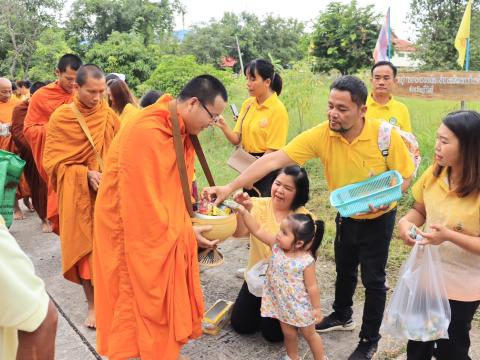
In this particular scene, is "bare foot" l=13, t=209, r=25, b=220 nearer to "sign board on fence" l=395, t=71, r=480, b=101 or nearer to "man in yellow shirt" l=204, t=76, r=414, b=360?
"man in yellow shirt" l=204, t=76, r=414, b=360

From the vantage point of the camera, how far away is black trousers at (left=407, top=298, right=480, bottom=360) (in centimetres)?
213

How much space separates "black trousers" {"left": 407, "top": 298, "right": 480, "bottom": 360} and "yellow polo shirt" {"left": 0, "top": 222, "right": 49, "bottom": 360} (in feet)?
6.12

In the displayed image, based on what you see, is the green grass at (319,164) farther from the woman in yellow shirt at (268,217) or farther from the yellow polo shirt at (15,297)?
the yellow polo shirt at (15,297)

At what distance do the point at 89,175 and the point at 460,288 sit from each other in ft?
8.06

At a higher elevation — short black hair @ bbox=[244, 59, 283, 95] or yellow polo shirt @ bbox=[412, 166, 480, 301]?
short black hair @ bbox=[244, 59, 283, 95]

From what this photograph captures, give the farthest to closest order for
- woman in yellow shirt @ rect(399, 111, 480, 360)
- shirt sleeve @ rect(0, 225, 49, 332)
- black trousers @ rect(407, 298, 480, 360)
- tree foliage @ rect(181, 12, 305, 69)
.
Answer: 1. tree foliage @ rect(181, 12, 305, 69)
2. black trousers @ rect(407, 298, 480, 360)
3. woman in yellow shirt @ rect(399, 111, 480, 360)
4. shirt sleeve @ rect(0, 225, 49, 332)

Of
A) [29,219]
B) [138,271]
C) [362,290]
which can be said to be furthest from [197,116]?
[29,219]

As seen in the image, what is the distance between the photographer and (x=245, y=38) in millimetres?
31703

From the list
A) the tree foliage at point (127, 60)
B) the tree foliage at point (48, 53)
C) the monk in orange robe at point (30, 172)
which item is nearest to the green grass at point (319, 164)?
the monk in orange robe at point (30, 172)

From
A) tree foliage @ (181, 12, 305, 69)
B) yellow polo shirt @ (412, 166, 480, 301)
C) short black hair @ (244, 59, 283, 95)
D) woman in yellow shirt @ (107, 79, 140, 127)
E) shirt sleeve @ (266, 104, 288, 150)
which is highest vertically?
tree foliage @ (181, 12, 305, 69)

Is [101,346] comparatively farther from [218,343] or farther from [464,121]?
[464,121]

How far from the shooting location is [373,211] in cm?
244

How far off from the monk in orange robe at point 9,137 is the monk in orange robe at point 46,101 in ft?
5.97

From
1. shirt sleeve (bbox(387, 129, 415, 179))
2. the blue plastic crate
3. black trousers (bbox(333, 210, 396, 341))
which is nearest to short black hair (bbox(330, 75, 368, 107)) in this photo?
shirt sleeve (bbox(387, 129, 415, 179))
